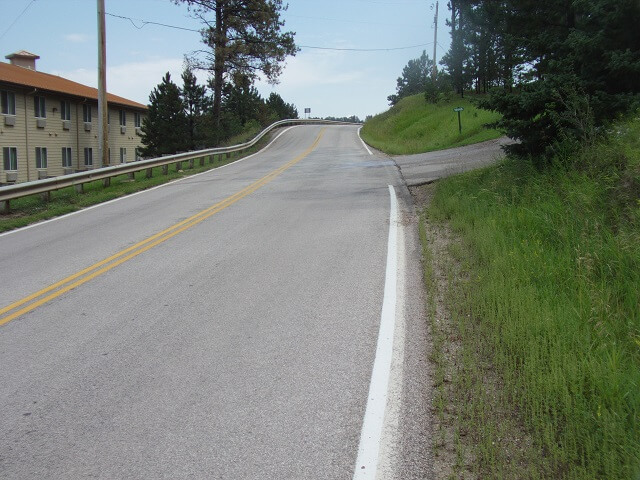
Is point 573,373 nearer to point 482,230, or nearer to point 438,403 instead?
point 438,403

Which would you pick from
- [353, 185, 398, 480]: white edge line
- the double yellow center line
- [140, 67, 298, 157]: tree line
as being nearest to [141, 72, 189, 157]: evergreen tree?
[140, 67, 298, 157]: tree line

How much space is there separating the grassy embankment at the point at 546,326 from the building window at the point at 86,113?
121 feet

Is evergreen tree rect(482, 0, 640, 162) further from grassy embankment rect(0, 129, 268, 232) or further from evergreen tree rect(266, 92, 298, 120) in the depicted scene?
evergreen tree rect(266, 92, 298, 120)

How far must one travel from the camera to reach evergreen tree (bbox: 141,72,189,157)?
46.7 m

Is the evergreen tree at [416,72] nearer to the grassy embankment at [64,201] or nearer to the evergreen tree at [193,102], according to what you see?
the evergreen tree at [193,102]

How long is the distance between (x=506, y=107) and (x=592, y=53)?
67.0 inches

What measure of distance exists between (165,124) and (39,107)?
12534 mm

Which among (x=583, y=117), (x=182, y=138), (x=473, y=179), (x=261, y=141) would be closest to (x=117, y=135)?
(x=182, y=138)

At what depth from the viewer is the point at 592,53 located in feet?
34.2

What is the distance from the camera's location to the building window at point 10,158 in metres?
32.2

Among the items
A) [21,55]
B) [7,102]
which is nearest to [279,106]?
[21,55]

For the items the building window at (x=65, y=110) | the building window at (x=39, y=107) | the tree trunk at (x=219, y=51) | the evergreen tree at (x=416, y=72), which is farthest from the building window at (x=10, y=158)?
the evergreen tree at (x=416, y=72)

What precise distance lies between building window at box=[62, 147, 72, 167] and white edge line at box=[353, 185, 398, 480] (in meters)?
35.7

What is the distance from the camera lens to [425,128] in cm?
3888
